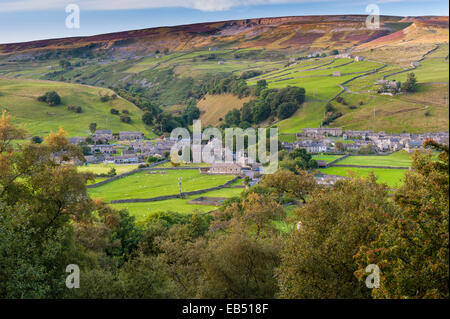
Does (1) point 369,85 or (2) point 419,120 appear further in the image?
(1) point 369,85

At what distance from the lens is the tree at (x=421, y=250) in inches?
341

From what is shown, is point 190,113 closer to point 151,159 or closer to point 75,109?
point 75,109

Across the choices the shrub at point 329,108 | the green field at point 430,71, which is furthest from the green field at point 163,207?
the green field at point 430,71

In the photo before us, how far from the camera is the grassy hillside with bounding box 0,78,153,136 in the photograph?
9088 cm

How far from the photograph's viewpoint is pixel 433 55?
428ft

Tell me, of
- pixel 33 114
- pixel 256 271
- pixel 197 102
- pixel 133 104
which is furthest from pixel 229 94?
pixel 256 271

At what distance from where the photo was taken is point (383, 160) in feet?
220

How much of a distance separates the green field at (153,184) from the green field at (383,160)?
2304 cm

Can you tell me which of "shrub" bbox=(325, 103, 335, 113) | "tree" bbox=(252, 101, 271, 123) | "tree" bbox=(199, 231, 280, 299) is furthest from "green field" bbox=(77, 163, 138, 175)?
"shrub" bbox=(325, 103, 335, 113)

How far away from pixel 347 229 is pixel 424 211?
3.16 m

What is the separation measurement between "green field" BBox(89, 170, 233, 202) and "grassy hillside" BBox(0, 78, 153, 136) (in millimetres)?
35620

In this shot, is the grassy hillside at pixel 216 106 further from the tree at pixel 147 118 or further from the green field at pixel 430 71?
the green field at pixel 430 71
